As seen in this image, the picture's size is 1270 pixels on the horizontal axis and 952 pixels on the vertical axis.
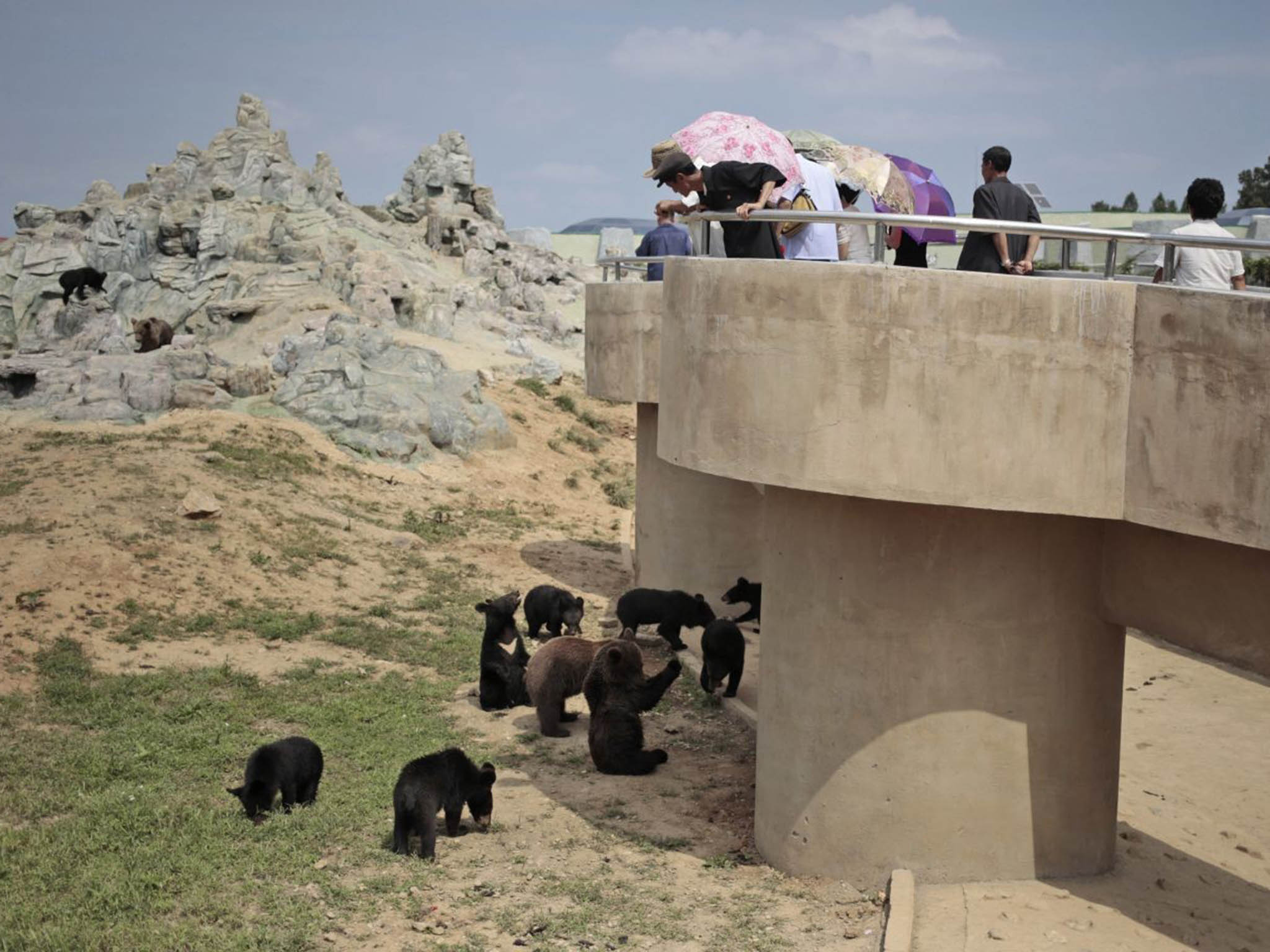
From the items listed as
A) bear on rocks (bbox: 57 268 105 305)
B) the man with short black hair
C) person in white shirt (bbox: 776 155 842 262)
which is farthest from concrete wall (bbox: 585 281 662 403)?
bear on rocks (bbox: 57 268 105 305)

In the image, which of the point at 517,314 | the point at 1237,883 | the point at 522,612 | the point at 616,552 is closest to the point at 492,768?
the point at 1237,883

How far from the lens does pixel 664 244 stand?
1516 centimetres

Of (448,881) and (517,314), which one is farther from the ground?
(517,314)

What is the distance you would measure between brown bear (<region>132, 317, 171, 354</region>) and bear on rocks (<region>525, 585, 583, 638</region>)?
17.0 metres

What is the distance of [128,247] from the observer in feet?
127

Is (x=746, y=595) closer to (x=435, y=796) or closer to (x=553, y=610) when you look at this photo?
(x=553, y=610)

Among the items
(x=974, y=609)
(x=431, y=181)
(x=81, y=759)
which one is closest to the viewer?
(x=974, y=609)

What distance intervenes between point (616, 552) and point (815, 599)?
11.6m

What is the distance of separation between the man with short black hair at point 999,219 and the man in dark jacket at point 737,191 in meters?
1.26

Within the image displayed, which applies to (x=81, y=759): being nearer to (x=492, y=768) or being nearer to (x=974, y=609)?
(x=492, y=768)

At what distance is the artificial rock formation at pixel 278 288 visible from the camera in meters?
22.3

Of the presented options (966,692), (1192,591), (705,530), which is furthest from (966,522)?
(705,530)

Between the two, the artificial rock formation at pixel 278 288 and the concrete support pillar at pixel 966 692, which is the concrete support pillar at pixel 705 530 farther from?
the artificial rock formation at pixel 278 288

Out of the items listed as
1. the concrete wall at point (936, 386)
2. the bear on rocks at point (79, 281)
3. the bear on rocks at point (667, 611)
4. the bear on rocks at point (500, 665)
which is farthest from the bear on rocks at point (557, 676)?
the bear on rocks at point (79, 281)
